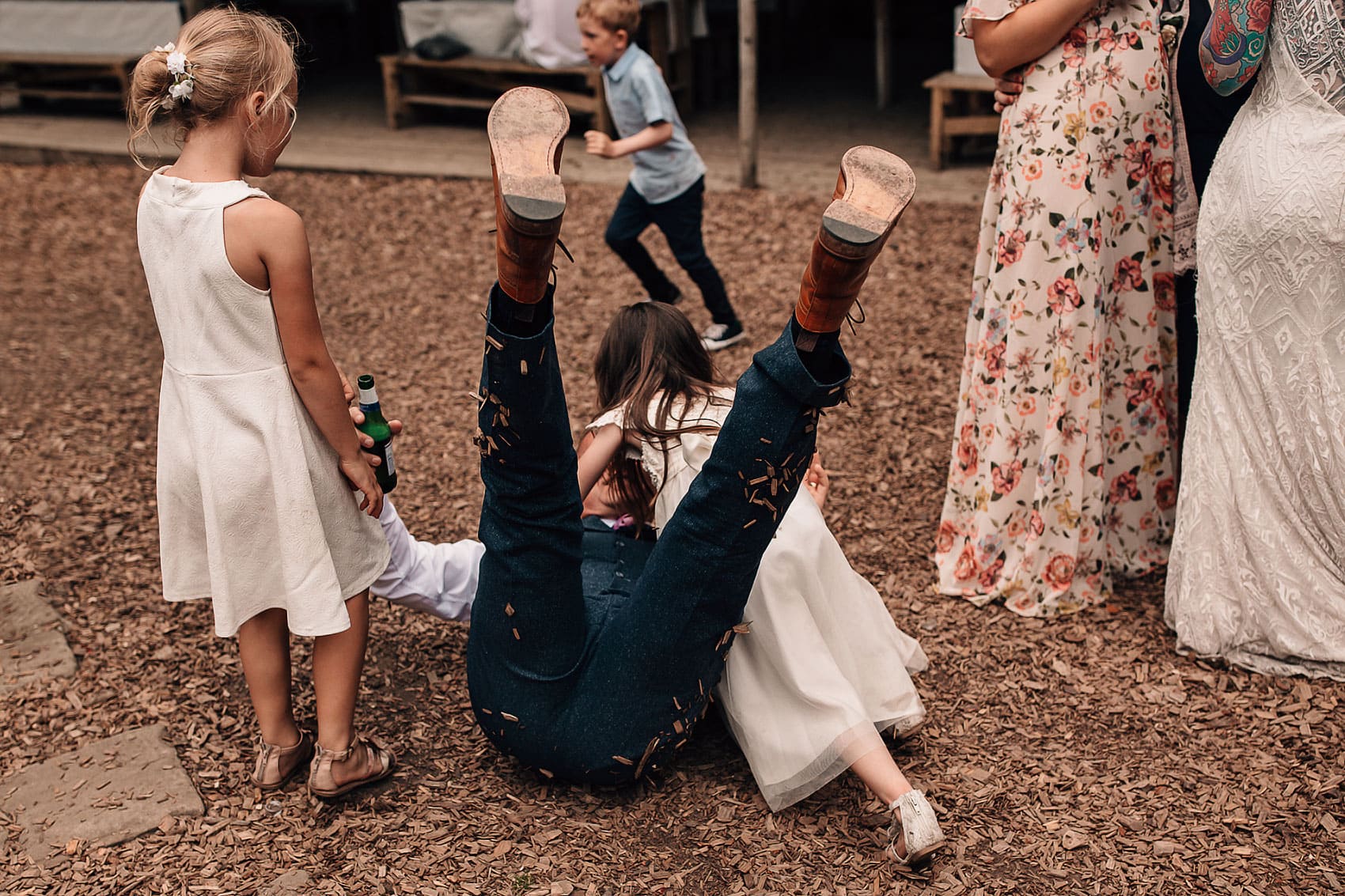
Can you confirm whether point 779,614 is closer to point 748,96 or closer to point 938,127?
point 748,96

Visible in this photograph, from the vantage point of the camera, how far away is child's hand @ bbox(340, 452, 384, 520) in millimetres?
2391

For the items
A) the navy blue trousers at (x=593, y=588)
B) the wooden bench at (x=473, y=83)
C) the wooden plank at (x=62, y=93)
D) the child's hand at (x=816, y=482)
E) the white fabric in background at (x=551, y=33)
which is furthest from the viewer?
the wooden plank at (x=62, y=93)

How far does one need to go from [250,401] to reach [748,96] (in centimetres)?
492

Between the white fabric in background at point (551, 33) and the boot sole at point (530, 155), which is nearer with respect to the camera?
the boot sole at point (530, 155)

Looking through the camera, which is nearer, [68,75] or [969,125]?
[969,125]

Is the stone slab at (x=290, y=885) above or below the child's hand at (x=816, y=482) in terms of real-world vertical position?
below

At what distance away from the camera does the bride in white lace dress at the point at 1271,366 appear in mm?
2646

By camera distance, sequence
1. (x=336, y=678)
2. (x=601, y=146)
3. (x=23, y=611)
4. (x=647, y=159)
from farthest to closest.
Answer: (x=647, y=159) < (x=601, y=146) < (x=23, y=611) < (x=336, y=678)

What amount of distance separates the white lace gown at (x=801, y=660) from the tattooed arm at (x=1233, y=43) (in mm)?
1378

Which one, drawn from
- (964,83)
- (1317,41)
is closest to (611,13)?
(1317,41)

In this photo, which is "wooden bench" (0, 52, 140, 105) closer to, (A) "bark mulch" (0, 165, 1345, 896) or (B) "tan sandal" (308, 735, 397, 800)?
(A) "bark mulch" (0, 165, 1345, 896)

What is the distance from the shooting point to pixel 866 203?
6.25ft

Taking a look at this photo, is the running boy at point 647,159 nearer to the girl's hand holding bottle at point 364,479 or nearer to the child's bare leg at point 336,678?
the girl's hand holding bottle at point 364,479

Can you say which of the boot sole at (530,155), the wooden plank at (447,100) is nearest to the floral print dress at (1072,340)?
the boot sole at (530,155)
